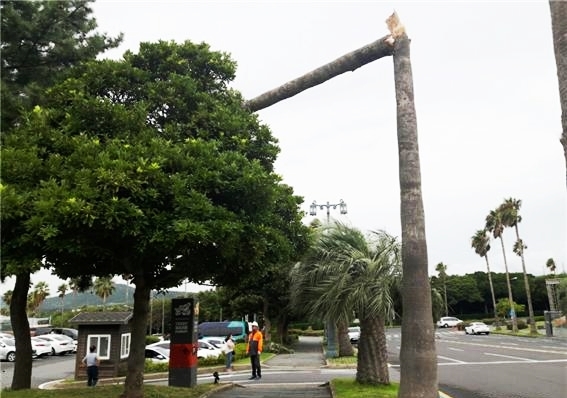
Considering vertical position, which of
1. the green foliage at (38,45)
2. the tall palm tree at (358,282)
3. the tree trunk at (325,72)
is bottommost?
the tall palm tree at (358,282)

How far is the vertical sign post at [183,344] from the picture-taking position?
43.6ft

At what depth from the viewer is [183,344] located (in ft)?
44.3

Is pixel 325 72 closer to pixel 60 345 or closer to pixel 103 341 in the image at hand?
pixel 103 341

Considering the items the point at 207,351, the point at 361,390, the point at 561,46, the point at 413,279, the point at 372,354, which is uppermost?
the point at 561,46

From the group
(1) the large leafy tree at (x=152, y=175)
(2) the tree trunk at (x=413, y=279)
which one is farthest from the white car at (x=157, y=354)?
(2) the tree trunk at (x=413, y=279)

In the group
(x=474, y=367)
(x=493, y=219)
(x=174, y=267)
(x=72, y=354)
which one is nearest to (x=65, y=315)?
(x=72, y=354)

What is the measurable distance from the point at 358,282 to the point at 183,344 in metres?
5.08

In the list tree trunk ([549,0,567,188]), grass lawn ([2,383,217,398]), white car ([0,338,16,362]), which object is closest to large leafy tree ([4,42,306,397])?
grass lawn ([2,383,217,398])

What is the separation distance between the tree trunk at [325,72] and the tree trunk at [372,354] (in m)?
5.24

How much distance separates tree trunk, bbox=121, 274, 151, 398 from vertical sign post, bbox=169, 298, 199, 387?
270 centimetres

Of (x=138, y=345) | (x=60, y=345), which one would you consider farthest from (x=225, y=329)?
(x=138, y=345)

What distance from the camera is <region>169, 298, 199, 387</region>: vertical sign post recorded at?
13.3 m

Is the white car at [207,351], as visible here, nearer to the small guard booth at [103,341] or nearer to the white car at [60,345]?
the small guard booth at [103,341]

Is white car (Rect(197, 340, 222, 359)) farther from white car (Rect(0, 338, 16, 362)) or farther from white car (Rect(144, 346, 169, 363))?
white car (Rect(0, 338, 16, 362))
